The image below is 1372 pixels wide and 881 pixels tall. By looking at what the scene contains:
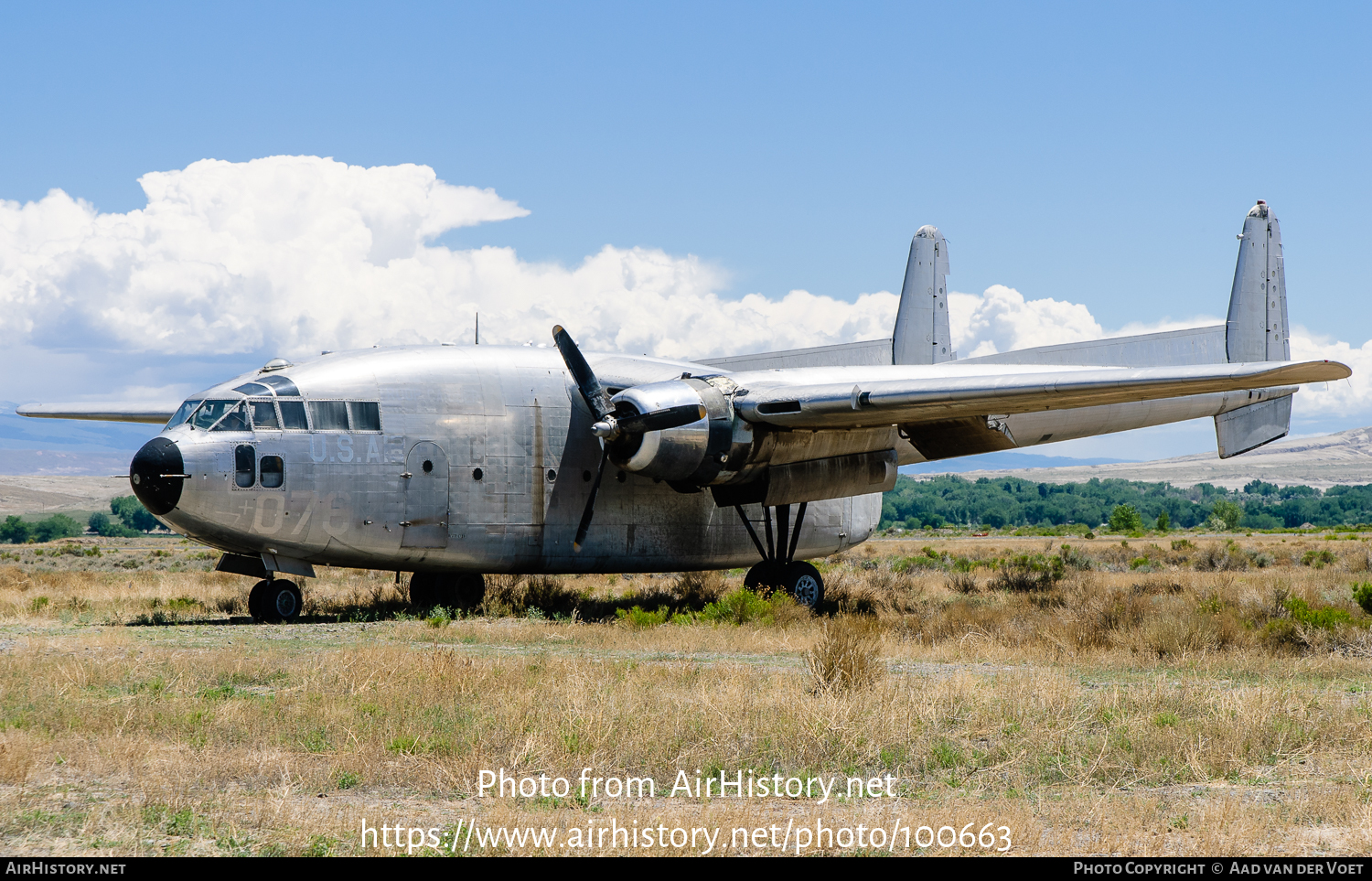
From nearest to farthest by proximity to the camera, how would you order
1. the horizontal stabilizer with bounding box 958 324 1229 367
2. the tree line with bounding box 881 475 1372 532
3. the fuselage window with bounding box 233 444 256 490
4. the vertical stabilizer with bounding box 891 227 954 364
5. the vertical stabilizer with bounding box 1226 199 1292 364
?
the fuselage window with bounding box 233 444 256 490
the horizontal stabilizer with bounding box 958 324 1229 367
the vertical stabilizer with bounding box 1226 199 1292 364
the vertical stabilizer with bounding box 891 227 954 364
the tree line with bounding box 881 475 1372 532

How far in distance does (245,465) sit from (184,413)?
1432mm

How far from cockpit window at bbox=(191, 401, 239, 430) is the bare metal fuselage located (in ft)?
0.78

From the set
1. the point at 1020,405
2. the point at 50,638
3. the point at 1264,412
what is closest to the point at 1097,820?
the point at 1020,405

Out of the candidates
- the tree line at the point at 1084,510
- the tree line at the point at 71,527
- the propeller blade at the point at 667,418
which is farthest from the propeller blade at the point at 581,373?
the tree line at the point at 1084,510

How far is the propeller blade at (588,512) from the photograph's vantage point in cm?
2012

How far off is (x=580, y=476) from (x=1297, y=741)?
13297 mm

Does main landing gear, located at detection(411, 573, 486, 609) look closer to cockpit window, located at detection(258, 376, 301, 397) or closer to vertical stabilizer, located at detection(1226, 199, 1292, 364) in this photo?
cockpit window, located at detection(258, 376, 301, 397)

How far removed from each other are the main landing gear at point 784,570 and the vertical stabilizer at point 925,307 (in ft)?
19.9

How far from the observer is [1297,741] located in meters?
9.61

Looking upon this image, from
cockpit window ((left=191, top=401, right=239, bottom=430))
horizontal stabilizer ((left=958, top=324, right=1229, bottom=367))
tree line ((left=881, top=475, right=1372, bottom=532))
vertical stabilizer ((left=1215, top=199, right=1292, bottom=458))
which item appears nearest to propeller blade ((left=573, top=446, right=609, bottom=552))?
cockpit window ((left=191, top=401, right=239, bottom=430))

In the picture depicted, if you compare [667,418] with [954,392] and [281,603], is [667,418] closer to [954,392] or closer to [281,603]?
[954,392]

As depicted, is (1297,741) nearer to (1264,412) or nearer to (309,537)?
(309,537)

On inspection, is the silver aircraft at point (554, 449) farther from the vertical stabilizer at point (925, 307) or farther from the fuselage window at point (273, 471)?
the vertical stabilizer at point (925, 307)

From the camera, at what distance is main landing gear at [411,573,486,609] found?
21.4m
